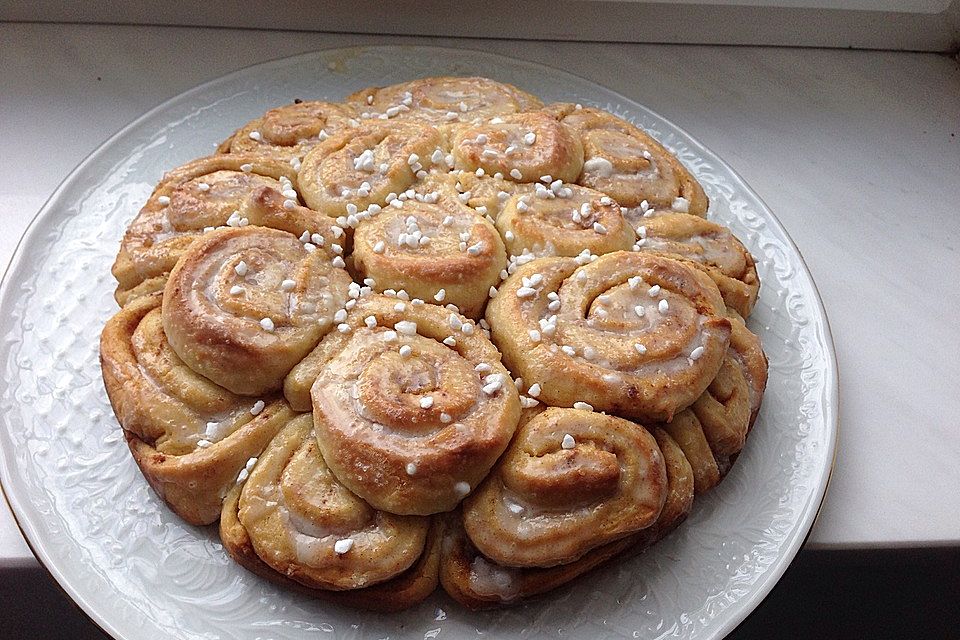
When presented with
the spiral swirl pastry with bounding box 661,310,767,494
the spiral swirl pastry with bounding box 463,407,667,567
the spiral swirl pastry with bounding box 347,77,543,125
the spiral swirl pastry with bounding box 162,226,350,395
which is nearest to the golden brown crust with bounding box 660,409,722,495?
the spiral swirl pastry with bounding box 661,310,767,494

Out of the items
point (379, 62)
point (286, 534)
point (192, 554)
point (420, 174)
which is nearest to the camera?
point (286, 534)

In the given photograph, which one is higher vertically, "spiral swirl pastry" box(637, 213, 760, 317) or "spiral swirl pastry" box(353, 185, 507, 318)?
"spiral swirl pastry" box(353, 185, 507, 318)

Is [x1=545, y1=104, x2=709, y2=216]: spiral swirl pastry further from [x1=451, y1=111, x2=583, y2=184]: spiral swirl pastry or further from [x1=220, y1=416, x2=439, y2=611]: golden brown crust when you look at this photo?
[x1=220, y1=416, x2=439, y2=611]: golden brown crust

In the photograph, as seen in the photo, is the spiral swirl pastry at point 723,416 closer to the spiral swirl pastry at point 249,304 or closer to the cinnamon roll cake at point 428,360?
the cinnamon roll cake at point 428,360

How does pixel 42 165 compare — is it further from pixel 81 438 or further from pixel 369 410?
pixel 369 410

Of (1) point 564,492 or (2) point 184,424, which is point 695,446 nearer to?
(1) point 564,492

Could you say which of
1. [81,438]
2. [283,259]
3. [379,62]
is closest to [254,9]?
[379,62]
